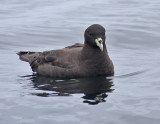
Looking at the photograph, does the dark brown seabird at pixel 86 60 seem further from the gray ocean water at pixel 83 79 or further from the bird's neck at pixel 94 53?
the gray ocean water at pixel 83 79

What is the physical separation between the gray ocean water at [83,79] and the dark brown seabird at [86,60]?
0.26 metres

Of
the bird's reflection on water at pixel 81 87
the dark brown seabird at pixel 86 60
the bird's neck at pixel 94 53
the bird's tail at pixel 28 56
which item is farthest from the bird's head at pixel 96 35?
the bird's tail at pixel 28 56

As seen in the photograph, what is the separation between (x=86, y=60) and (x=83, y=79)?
47 centimetres

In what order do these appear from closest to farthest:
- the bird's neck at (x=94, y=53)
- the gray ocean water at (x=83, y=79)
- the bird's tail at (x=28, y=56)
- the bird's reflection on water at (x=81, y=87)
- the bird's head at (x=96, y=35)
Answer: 1. the gray ocean water at (x=83, y=79)
2. the bird's reflection on water at (x=81, y=87)
3. the bird's head at (x=96, y=35)
4. the bird's neck at (x=94, y=53)
5. the bird's tail at (x=28, y=56)

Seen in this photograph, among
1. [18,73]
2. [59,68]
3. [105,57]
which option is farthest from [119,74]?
[18,73]

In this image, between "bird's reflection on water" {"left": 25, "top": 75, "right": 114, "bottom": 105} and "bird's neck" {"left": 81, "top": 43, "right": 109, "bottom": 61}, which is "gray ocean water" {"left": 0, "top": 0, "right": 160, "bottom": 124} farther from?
"bird's neck" {"left": 81, "top": 43, "right": 109, "bottom": 61}

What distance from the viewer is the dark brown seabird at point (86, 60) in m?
12.9

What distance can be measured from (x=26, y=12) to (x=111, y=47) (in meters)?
6.56

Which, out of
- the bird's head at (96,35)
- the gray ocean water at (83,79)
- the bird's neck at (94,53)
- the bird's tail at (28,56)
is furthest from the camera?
the bird's tail at (28,56)

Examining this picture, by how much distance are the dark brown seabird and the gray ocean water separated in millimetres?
Result: 258

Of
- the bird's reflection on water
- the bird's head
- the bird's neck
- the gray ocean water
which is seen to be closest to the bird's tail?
the gray ocean water

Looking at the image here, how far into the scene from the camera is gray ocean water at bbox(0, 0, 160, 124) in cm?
1030

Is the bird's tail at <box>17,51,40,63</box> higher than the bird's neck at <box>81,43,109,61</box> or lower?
lower

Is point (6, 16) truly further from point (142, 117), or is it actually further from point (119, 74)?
point (142, 117)
